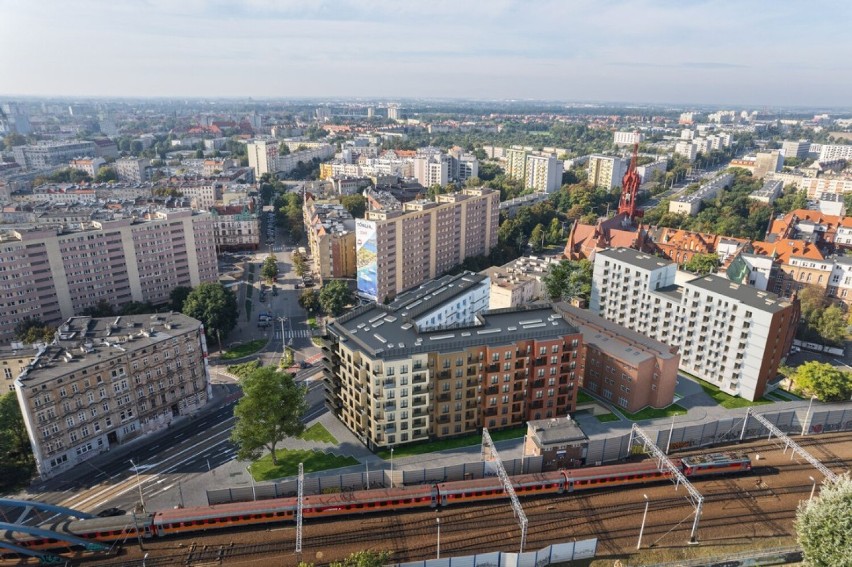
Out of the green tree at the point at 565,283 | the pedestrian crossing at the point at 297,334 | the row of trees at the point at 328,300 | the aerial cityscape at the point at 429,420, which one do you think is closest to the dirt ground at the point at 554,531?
the aerial cityscape at the point at 429,420

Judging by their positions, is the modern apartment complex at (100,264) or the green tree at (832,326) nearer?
the green tree at (832,326)

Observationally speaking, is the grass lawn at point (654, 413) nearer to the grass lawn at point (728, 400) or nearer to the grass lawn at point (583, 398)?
the grass lawn at point (583, 398)

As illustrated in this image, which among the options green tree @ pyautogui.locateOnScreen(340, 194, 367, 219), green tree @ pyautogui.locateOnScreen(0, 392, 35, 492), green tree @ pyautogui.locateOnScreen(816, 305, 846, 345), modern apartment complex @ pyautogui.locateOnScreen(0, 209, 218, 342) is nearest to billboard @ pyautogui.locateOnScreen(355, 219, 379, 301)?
modern apartment complex @ pyautogui.locateOnScreen(0, 209, 218, 342)

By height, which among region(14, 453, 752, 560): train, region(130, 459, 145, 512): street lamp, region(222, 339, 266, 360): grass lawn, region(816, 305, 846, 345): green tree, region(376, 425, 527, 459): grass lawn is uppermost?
region(816, 305, 846, 345): green tree

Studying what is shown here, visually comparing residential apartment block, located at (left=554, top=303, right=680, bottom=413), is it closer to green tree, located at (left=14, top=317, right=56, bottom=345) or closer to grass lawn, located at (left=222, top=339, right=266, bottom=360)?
grass lawn, located at (left=222, top=339, right=266, bottom=360)

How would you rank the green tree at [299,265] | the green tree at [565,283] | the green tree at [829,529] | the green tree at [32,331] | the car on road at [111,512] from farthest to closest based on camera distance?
the green tree at [299,265] → the green tree at [565,283] → the green tree at [32,331] → the car on road at [111,512] → the green tree at [829,529]

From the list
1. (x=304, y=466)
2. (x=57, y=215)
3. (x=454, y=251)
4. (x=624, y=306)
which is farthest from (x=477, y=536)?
(x=57, y=215)
